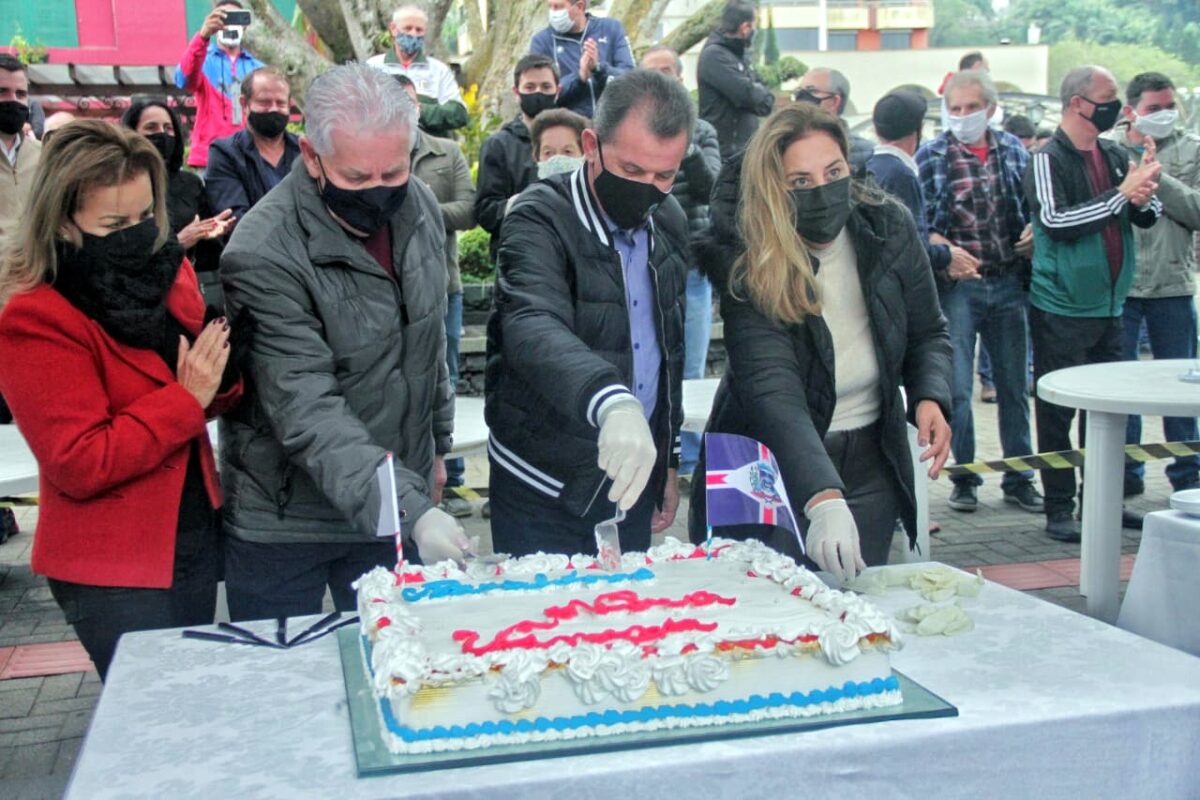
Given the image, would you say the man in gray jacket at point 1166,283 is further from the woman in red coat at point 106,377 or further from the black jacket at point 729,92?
the woman in red coat at point 106,377

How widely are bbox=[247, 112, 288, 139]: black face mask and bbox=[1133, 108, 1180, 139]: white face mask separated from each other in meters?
4.24

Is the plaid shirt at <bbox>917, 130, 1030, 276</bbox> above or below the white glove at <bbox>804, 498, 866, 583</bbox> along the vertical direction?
above

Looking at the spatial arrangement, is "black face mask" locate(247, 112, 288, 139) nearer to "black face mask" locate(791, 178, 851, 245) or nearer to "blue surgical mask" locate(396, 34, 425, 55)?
"blue surgical mask" locate(396, 34, 425, 55)

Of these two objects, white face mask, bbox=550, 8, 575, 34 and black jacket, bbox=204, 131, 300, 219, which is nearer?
black jacket, bbox=204, 131, 300, 219

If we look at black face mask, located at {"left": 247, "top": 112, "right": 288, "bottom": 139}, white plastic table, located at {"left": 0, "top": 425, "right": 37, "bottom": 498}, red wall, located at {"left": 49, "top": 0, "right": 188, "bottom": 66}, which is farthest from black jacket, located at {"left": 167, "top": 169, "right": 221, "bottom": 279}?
red wall, located at {"left": 49, "top": 0, "right": 188, "bottom": 66}

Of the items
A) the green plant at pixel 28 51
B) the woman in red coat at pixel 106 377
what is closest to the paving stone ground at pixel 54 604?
the woman in red coat at pixel 106 377

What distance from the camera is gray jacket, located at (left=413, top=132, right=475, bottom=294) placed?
630 cm

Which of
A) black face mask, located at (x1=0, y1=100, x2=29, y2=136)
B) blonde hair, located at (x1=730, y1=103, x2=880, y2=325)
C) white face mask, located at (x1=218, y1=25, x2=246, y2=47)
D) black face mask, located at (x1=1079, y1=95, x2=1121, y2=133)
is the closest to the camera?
blonde hair, located at (x1=730, y1=103, x2=880, y2=325)

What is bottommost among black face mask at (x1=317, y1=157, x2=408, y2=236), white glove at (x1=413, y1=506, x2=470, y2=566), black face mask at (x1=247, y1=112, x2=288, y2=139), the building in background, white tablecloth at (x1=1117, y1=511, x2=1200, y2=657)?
white tablecloth at (x1=1117, y1=511, x2=1200, y2=657)

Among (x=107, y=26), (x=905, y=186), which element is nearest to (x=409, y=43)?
(x=905, y=186)

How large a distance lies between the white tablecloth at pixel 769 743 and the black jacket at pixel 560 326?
0.76m

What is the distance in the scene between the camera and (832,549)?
238 centimetres

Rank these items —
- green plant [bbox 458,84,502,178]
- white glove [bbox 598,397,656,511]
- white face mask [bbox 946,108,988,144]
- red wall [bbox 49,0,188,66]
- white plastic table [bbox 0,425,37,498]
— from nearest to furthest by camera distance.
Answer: white glove [bbox 598,397,656,511] < white plastic table [bbox 0,425,37,498] < white face mask [bbox 946,108,988,144] < green plant [bbox 458,84,502,178] < red wall [bbox 49,0,188,66]

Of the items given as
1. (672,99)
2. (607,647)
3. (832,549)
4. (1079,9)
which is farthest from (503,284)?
(1079,9)
